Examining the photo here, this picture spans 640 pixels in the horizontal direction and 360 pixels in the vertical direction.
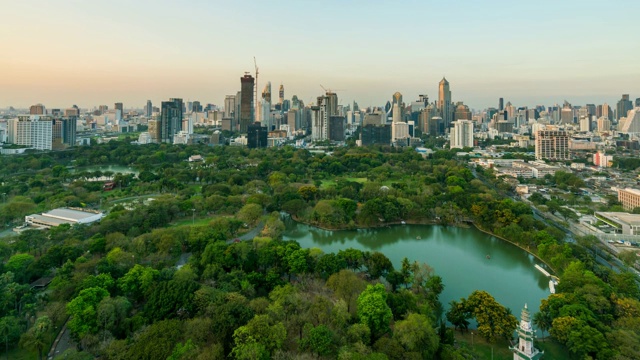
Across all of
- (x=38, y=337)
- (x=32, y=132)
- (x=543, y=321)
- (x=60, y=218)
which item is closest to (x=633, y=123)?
(x=543, y=321)

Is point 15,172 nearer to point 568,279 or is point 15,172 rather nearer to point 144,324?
point 144,324

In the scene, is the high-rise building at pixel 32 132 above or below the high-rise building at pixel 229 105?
below

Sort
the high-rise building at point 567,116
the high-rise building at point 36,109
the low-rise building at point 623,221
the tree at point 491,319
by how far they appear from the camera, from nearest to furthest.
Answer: the tree at point 491,319 → the low-rise building at point 623,221 → the high-rise building at point 36,109 → the high-rise building at point 567,116

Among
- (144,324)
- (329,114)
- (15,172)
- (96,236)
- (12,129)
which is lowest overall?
(144,324)

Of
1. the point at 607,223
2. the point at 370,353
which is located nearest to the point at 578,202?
the point at 607,223

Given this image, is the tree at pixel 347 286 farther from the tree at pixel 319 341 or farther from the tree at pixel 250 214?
the tree at pixel 250 214

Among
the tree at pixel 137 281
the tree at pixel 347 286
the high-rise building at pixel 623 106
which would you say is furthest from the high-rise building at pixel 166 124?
the high-rise building at pixel 623 106

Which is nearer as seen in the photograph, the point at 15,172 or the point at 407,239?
the point at 407,239
